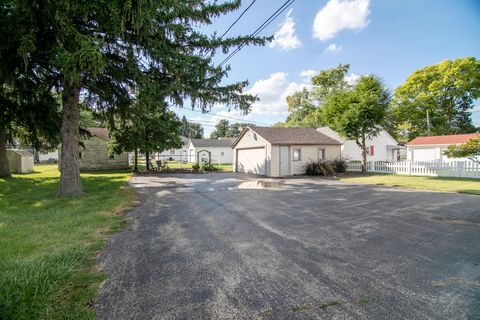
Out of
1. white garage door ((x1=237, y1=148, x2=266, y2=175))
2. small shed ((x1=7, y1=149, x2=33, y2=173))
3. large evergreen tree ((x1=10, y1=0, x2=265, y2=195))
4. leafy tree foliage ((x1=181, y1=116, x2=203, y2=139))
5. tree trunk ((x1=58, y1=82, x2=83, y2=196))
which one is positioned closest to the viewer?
large evergreen tree ((x1=10, y1=0, x2=265, y2=195))

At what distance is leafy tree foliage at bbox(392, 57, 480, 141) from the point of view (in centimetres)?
2825

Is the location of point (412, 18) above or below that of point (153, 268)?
above

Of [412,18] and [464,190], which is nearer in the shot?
[412,18]

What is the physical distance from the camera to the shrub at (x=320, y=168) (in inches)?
692

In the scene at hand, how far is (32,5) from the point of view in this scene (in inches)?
256

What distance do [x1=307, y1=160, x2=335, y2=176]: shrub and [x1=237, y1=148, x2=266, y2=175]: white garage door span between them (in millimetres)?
3489

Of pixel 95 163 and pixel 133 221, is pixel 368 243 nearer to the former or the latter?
pixel 133 221

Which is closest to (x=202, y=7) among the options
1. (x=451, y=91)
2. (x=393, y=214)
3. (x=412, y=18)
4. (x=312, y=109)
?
(x=412, y=18)

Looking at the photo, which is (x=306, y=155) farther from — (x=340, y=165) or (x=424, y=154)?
(x=424, y=154)

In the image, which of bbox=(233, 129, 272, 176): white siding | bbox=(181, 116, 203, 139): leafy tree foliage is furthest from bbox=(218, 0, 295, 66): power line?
bbox=(181, 116, 203, 139): leafy tree foliage

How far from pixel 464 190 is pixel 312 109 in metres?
30.0

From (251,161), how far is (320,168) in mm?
5531

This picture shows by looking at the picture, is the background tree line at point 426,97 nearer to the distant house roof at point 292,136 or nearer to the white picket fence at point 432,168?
the distant house roof at point 292,136

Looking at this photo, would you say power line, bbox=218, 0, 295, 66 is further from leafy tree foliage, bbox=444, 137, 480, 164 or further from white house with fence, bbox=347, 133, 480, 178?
white house with fence, bbox=347, 133, 480, 178
